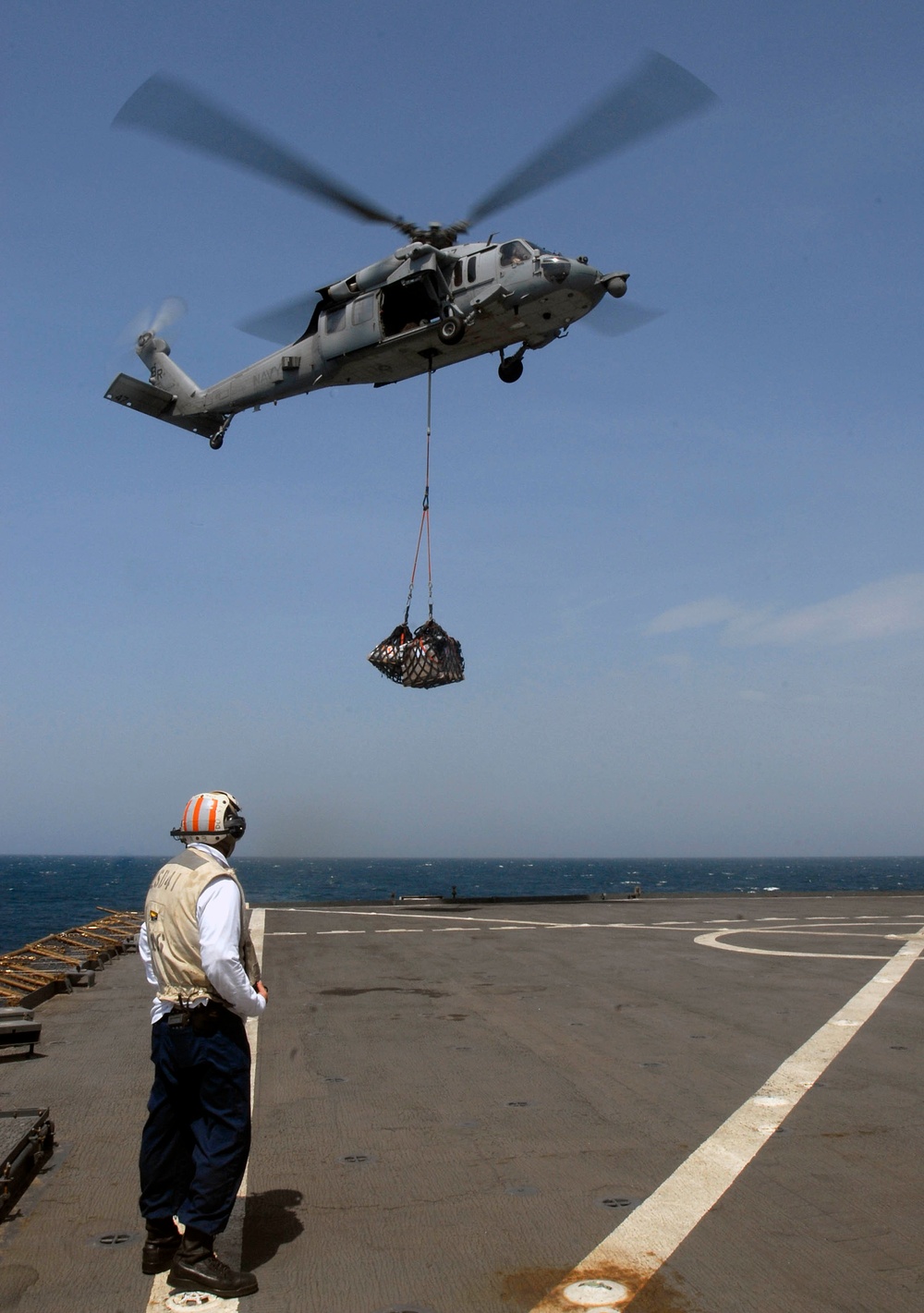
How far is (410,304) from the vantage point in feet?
60.4

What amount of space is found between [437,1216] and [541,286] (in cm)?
1565

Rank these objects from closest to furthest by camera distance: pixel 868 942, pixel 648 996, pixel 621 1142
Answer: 1. pixel 621 1142
2. pixel 648 996
3. pixel 868 942

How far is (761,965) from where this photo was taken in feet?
43.4

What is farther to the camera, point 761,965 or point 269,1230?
point 761,965

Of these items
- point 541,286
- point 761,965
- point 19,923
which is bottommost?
point 19,923

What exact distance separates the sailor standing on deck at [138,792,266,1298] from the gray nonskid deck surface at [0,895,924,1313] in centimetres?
34

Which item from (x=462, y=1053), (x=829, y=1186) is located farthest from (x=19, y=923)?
(x=829, y=1186)

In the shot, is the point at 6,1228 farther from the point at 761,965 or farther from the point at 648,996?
the point at 761,965

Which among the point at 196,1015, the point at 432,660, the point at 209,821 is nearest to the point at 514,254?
the point at 432,660

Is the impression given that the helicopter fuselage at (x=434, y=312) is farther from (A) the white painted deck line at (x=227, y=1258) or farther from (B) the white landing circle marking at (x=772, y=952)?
(A) the white painted deck line at (x=227, y=1258)

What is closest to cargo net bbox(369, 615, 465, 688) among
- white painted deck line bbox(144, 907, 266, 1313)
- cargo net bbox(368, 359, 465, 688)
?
cargo net bbox(368, 359, 465, 688)

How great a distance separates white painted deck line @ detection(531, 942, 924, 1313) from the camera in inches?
163

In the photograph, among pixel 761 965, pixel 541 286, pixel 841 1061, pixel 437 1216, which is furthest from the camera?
pixel 541 286

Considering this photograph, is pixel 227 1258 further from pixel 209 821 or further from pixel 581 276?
pixel 581 276
